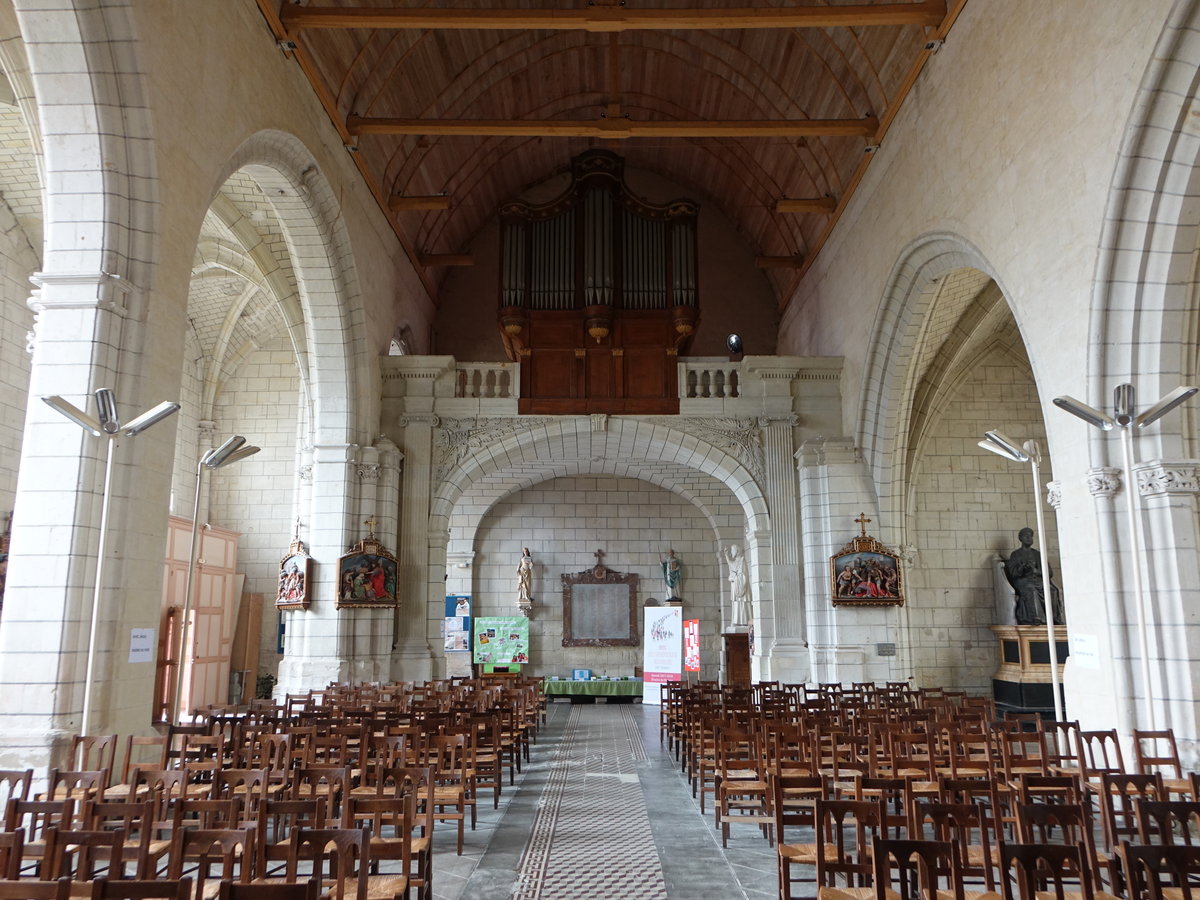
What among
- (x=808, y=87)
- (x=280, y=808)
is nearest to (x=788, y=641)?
(x=808, y=87)

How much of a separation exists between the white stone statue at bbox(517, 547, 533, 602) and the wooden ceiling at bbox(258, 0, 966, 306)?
5947mm

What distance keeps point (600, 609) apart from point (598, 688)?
2.04 metres

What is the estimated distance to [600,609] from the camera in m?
19.8

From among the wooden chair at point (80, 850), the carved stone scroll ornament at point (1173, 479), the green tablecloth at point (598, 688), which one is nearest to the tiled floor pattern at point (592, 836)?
the wooden chair at point (80, 850)

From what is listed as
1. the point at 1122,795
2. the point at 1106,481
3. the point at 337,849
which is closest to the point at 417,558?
the point at 1106,481

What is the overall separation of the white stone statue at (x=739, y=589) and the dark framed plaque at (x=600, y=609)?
2.67 meters

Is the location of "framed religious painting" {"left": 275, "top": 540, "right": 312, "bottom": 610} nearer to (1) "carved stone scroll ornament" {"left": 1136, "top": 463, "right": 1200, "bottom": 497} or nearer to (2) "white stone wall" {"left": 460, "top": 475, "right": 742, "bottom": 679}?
(2) "white stone wall" {"left": 460, "top": 475, "right": 742, "bottom": 679}

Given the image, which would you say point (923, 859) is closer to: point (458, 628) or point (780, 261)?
point (780, 261)

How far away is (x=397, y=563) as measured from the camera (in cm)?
1391

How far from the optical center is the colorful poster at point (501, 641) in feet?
63.8

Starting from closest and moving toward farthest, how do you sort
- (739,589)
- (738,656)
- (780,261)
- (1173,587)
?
(1173,587), (780,261), (738,656), (739,589)

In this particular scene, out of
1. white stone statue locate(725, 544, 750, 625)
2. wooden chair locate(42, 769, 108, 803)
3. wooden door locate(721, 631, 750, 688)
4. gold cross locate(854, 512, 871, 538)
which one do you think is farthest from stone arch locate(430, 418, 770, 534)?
wooden chair locate(42, 769, 108, 803)

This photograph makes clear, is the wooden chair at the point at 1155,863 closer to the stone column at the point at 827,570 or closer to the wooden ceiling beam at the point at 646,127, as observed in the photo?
the stone column at the point at 827,570

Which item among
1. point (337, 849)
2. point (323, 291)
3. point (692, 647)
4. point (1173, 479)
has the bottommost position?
point (337, 849)
